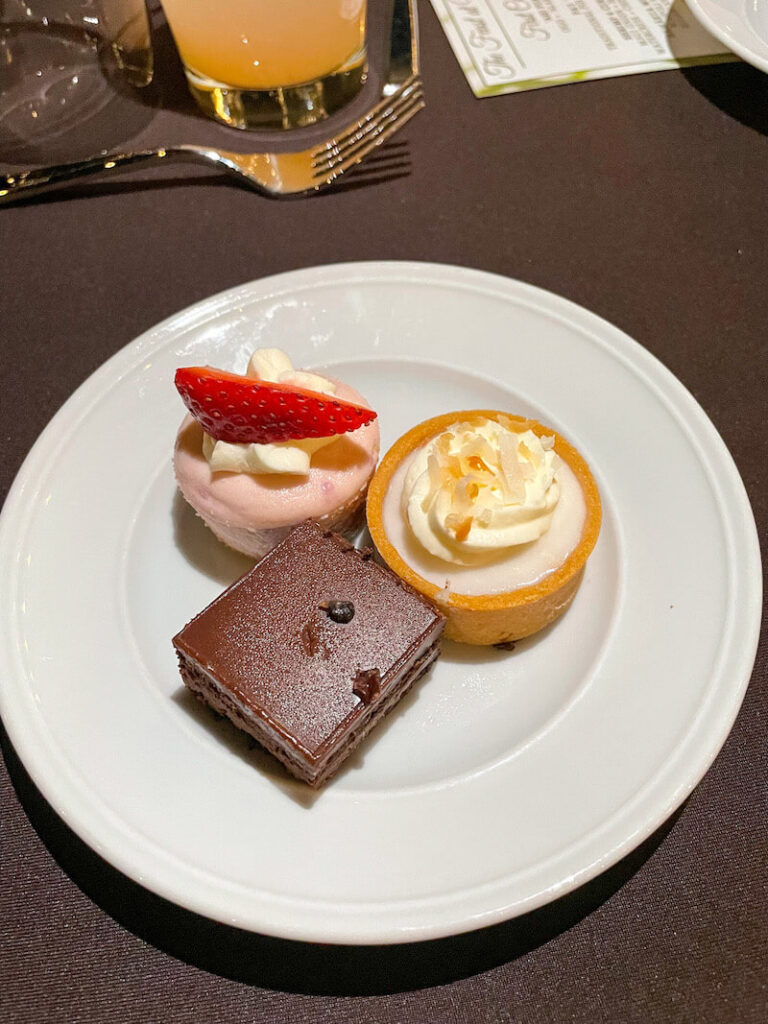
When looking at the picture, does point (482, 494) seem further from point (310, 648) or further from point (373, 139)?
point (373, 139)

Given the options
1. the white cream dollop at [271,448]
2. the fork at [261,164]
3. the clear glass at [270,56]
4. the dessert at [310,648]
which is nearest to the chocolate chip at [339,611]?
the dessert at [310,648]

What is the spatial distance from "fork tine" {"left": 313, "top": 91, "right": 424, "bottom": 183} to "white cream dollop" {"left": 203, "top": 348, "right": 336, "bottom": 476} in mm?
740

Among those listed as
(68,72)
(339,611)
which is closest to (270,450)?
(339,611)

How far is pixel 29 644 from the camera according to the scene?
113 cm

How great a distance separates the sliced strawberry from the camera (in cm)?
114

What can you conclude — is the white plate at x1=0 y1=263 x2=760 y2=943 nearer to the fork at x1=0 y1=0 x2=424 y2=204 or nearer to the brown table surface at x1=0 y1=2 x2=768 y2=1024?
the brown table surface at x1=0 y1=2 x2=768 y2=1024

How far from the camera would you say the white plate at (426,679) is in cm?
97

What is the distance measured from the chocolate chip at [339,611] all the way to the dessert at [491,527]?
0.39ft

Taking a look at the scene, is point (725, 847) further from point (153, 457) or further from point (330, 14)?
point (330, 14)

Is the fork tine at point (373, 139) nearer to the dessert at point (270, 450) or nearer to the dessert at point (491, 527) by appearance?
the dessert at point (270, 450)

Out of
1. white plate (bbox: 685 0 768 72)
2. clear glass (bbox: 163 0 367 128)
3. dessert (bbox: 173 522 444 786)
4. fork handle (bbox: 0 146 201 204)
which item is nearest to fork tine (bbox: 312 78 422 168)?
clear glass (bbox: 163 0 367 128)

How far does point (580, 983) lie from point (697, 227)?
1559mm

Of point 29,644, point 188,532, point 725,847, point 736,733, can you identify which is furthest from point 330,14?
point 725,847

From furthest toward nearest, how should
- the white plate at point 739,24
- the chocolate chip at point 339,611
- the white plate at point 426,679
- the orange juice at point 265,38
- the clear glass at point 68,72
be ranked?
1. the clear glass at point 68,72
2. the white plate at point 739,24
3. the orange juice at point 265,38
4. the chocolate chip at point 339,611
5. the white plate at point 426,679
